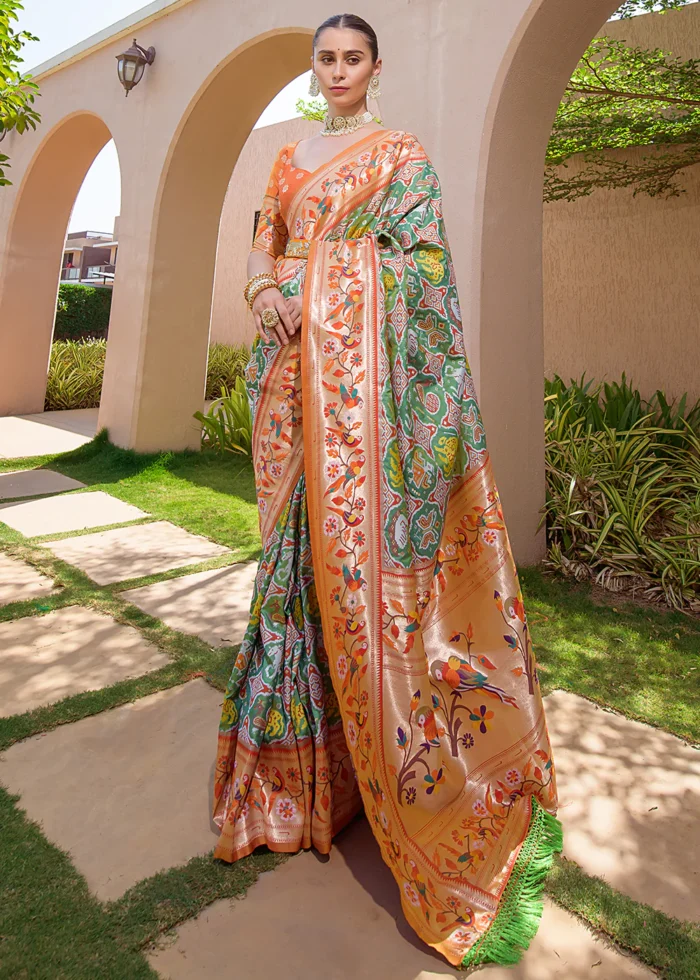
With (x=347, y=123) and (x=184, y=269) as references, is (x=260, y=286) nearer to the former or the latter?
(x=347, y=123)

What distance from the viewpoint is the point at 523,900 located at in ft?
4.91

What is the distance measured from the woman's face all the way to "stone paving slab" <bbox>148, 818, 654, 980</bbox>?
1.79 m

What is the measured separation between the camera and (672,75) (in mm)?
4676

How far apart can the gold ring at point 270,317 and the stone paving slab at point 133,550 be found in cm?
208

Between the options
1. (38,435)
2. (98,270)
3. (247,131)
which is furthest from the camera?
(98,270)

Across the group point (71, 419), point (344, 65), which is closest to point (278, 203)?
point (344, 65)

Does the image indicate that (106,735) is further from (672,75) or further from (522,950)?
(672,75)

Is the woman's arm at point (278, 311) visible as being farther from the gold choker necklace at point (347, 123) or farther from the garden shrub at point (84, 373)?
the garden shrub at point (84, 373)

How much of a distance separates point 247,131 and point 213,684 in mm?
4638

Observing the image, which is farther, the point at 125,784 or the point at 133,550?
the point at 133,550

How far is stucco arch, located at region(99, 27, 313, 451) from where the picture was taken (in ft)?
17.4

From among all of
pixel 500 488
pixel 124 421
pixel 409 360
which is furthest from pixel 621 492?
pixel 124 421

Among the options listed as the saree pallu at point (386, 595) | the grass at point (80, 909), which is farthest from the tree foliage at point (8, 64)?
the grass at point (80, 909)

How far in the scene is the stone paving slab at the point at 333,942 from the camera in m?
1.35
